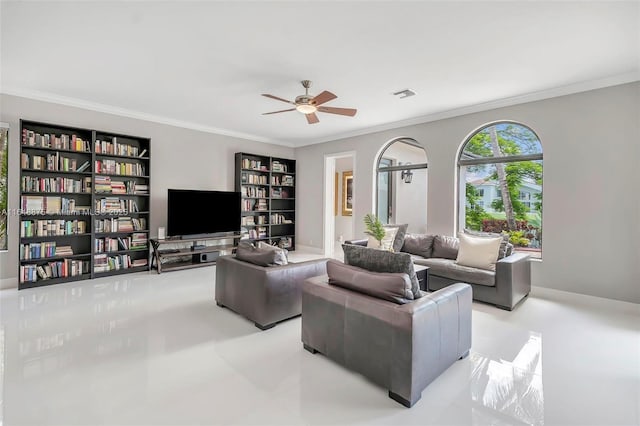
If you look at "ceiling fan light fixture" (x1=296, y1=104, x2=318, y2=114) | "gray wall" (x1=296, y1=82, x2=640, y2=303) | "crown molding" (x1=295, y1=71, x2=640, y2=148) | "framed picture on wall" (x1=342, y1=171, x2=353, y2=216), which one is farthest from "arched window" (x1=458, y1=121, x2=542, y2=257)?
"framed picture on wall" (x1=342, y1=171, x2=353, y2=216)

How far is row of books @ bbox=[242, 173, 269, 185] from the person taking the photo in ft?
22.1

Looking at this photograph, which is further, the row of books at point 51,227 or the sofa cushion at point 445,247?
the sofa cushion at point 445,247

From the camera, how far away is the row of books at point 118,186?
4.77 metres

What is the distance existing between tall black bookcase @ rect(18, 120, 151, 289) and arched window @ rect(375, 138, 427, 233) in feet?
14.6

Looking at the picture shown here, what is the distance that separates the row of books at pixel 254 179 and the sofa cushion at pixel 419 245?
3.56 metres

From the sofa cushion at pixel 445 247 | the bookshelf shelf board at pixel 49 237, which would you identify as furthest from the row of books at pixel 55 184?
the sofa cushion at pixel 445 247

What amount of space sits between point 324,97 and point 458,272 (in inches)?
107

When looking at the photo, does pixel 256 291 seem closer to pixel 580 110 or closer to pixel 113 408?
pixel 113 408

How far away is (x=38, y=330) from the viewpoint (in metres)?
2.86

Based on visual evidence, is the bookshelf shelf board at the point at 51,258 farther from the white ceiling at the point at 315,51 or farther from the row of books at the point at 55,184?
the white ceiling at the point at 315,51

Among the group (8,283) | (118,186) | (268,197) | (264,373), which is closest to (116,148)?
(118,186)

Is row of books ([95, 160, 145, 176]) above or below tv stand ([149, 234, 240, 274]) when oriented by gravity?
above

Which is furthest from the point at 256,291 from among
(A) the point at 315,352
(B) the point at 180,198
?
(B) the point at 180,198

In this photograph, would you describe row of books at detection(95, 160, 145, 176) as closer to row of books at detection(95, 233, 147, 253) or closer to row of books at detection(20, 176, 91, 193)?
row of books at detection(20, 176, 91, 193)
